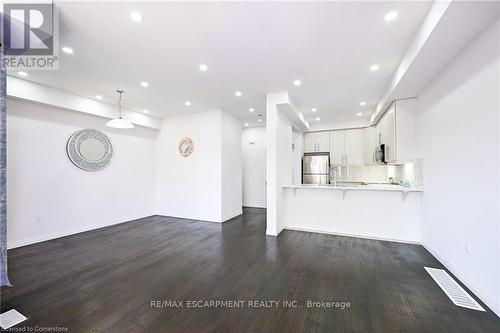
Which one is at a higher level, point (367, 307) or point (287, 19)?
point (287, 19)

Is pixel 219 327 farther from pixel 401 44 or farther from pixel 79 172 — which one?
pixel 79 172

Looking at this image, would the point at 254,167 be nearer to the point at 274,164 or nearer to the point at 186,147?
the point at 186,147

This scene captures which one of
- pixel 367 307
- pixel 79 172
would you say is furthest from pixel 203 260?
pixel 79 172

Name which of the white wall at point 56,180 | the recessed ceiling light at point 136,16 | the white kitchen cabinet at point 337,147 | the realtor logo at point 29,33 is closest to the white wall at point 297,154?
the white kitchen cabinet at point 337,147

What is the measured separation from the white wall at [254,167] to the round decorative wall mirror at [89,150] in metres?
4.22

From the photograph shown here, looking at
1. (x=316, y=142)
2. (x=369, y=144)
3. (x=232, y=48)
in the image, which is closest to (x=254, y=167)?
(x=316, y=142)

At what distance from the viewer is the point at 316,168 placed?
639 cm

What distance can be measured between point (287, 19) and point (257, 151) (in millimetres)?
5269

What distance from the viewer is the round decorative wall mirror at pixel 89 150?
4.31 metres

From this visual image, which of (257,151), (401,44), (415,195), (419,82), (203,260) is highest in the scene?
(401,44)

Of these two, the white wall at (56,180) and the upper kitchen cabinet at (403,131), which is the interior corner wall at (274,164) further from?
the white wall at (56,180)

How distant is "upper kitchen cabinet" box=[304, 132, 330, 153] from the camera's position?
6.47m

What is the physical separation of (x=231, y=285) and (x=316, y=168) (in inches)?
194

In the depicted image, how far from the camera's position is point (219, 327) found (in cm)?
168
